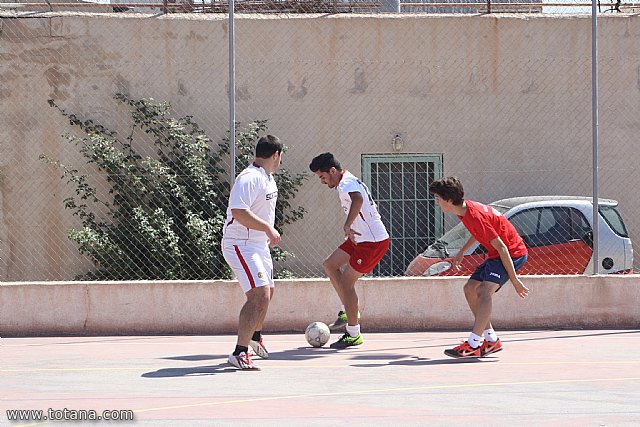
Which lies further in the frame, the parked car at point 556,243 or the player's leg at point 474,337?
the parked car at point 556,243

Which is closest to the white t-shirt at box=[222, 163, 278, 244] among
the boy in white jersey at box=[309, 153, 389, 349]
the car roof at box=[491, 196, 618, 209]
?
the boy in white jersey at box=[309, 153, 389, 349]

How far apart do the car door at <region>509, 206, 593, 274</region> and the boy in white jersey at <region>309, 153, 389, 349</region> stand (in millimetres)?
3453

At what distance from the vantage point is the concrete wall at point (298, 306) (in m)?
11.6

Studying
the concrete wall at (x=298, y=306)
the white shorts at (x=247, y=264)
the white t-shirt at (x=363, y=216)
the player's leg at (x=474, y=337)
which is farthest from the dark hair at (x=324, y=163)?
the concrete wall at (x=298, y=306)

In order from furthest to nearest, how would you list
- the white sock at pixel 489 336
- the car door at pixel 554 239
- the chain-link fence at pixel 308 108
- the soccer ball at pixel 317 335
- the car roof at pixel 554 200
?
the chain-link fence at pixel 308 108 → the car roof at pixel 554 200 → the car door at pixel 554 239 → the soccer ball at pixel 317 335 → the white sock at pixel 489 336

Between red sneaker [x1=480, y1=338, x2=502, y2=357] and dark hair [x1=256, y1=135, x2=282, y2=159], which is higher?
dark hair [x1=256, y1=135, x2=282, y2=159]

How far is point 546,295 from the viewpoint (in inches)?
463

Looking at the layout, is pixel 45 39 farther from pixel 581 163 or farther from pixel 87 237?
pixel 581 163

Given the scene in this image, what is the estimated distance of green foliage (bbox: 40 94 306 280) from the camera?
14.0 meters

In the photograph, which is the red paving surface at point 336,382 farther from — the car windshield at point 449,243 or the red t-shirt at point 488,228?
the car windshield at point 449,243

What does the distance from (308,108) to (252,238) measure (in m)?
7.18

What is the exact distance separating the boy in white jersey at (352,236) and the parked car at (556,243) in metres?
2.74

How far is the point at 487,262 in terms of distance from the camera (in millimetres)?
9289

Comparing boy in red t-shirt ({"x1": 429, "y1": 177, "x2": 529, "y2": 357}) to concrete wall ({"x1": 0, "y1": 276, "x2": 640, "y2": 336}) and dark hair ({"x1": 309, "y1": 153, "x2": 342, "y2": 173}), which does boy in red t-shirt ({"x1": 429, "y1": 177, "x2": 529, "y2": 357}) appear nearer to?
dark hair ({"x1": 309, "y1": 153, "x2": 342, "y2": 173})
